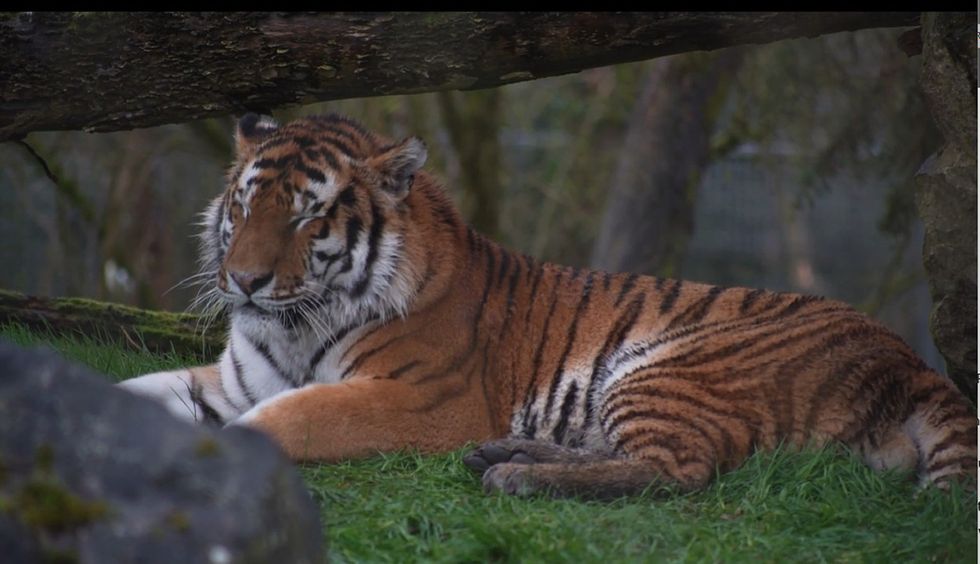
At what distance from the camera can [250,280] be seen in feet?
16.0

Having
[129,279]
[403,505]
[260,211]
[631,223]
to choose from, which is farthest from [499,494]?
[129,279]

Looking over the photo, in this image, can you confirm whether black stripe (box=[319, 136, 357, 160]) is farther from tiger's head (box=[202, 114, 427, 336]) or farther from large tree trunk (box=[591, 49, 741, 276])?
large tree trunk (box=[591, 49, 741, 276])

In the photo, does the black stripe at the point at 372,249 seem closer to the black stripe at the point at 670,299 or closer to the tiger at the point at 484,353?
the tiger at the point at 484,353

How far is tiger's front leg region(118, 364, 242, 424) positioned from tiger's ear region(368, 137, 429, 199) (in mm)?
1190

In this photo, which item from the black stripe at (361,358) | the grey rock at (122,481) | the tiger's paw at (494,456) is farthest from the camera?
the black stripe at (361,358)

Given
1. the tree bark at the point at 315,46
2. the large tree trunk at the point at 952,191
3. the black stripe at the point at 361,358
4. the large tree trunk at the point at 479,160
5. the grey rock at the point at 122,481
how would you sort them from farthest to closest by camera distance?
the large tree trunk at the point at 479,160 < the black stripe at the point at 361,358 < the tree bark at the point at 315,46 < the large tree trunk at the point at 952,191 < the grey rock at the point at 122,481

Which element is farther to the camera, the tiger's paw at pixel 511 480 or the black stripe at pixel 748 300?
the black stripe at pixel 748 300

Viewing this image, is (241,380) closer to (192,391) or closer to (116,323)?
(192,391)

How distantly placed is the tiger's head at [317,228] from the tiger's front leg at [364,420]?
40cm

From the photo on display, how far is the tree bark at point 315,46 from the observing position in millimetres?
4852

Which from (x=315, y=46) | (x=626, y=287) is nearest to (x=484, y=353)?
(x=626, y=287)

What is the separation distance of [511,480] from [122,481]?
81.6 inches

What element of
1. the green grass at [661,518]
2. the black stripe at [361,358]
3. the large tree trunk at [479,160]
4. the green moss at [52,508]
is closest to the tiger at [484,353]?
the black stripe at [361,358]

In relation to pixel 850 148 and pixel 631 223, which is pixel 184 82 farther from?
pixel 850 148
